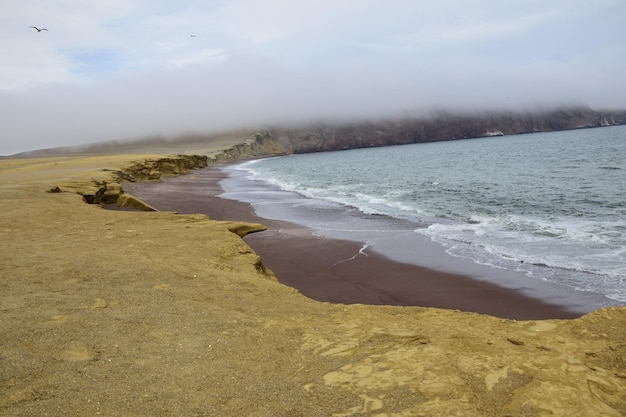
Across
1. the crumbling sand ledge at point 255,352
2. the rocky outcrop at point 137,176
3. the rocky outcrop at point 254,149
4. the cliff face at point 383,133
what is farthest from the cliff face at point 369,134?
the crumbling sand ledge at point 255,352

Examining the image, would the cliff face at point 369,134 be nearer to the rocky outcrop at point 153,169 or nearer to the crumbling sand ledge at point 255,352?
the rocky outcrop at point 153,169

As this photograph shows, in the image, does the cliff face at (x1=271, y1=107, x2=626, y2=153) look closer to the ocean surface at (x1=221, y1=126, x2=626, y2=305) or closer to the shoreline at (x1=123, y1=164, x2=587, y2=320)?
the ocean surface at (x1=221, y1=126, x2=626, y2=305)

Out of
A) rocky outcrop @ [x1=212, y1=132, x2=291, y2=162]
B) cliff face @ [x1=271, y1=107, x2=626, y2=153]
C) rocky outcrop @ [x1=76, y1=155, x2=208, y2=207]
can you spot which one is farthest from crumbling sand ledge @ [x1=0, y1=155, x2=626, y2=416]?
cliff face @ [x1=271, y1=107, x2=626, y2=153]

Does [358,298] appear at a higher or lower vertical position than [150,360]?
lower

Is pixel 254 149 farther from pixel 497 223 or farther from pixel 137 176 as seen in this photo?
pixel 497 223

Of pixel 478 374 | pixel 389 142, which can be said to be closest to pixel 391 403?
pixel 478 374

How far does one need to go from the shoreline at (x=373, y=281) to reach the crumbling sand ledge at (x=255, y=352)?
2533mm

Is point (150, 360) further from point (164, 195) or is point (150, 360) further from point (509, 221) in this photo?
point (164, 195)

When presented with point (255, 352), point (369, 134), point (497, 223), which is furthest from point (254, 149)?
point (255, 352)

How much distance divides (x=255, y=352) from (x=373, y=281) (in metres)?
6.44

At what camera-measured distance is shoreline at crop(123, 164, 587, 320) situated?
991cm

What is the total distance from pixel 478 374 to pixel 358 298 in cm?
544

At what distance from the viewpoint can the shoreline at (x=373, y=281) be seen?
32.5 ft

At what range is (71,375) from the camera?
195 inches
